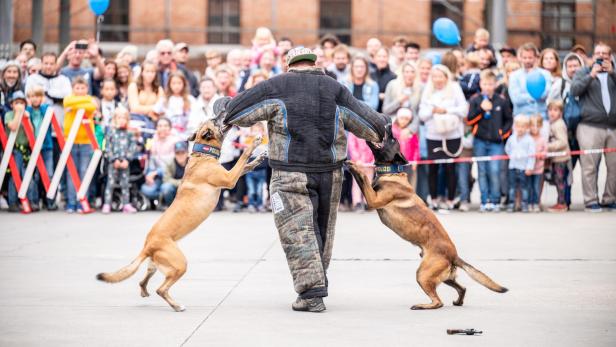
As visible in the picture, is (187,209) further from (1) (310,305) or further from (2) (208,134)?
(1) (310,305)

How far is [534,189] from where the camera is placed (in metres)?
15.2

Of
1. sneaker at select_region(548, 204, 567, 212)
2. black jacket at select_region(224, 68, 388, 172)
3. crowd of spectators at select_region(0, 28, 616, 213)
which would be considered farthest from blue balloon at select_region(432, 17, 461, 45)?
black jacket at select_region(224, 68, 388, 172)

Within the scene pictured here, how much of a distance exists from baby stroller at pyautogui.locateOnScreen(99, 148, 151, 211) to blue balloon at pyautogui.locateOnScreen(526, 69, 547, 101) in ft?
17.8

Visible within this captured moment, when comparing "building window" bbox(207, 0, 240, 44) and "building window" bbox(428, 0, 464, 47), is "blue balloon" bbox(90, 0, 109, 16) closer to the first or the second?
"building window" bbox(207, 0, 240, 44)

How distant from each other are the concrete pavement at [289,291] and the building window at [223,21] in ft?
89.4

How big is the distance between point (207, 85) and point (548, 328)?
29.8 ft

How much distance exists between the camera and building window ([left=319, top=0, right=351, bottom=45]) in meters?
40.7

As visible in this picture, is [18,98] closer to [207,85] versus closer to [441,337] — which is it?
[207,85]

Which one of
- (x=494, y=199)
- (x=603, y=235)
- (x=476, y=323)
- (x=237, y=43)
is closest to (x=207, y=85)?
(x=494, y=199)

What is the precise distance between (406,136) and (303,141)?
7.32m

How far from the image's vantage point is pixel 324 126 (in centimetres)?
772

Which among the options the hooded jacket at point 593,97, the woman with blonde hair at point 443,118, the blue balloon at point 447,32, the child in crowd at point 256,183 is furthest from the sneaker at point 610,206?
the child in crowd at point 256,183

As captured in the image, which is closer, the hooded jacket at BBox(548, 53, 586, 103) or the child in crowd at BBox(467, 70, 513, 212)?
the child in crowd at BBox(467, 70, 513, 212)

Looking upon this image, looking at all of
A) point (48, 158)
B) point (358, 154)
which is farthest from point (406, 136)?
point (48, 158)
